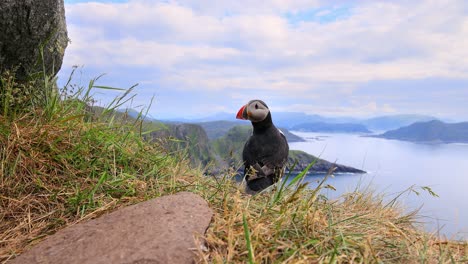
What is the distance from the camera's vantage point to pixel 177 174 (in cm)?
433

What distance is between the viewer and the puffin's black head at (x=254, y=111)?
15.3 feet

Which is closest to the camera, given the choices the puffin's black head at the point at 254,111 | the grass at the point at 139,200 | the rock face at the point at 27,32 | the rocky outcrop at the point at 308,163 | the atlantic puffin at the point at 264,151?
the grass at the point at 139,200

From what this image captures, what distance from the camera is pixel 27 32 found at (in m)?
4.09

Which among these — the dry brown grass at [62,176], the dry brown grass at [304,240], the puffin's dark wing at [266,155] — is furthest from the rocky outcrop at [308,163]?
the dry brown grass at [62,176]

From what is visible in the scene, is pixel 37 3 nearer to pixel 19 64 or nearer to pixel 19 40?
pixel 19 40

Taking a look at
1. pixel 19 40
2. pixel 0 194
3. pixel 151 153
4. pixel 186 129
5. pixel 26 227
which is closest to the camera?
pixel 26 227

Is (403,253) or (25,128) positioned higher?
(25,128)

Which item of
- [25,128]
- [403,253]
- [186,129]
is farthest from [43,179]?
[186,129]

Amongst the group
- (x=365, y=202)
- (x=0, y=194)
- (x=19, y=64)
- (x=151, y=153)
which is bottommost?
(x=365, y=202)

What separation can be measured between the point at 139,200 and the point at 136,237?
0.94 m

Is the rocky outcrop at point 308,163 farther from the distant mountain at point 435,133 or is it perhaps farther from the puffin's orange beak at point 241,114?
the distant mountain at point 435,133

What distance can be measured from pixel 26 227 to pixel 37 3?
8.03ft

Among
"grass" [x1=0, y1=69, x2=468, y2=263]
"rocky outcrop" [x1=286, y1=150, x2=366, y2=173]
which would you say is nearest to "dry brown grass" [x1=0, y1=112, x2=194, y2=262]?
"grass" [x1=0, y1=69, x2=468, y2=263]

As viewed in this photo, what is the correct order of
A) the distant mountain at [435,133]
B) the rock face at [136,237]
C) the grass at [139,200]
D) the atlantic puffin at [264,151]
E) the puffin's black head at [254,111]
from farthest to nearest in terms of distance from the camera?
Result: the distant mountain at [435,133]
the atlantic puffin at [264,151]
the puffin's black head at [254,111]
the grass at [139,200]
the rock face at [136,237]
